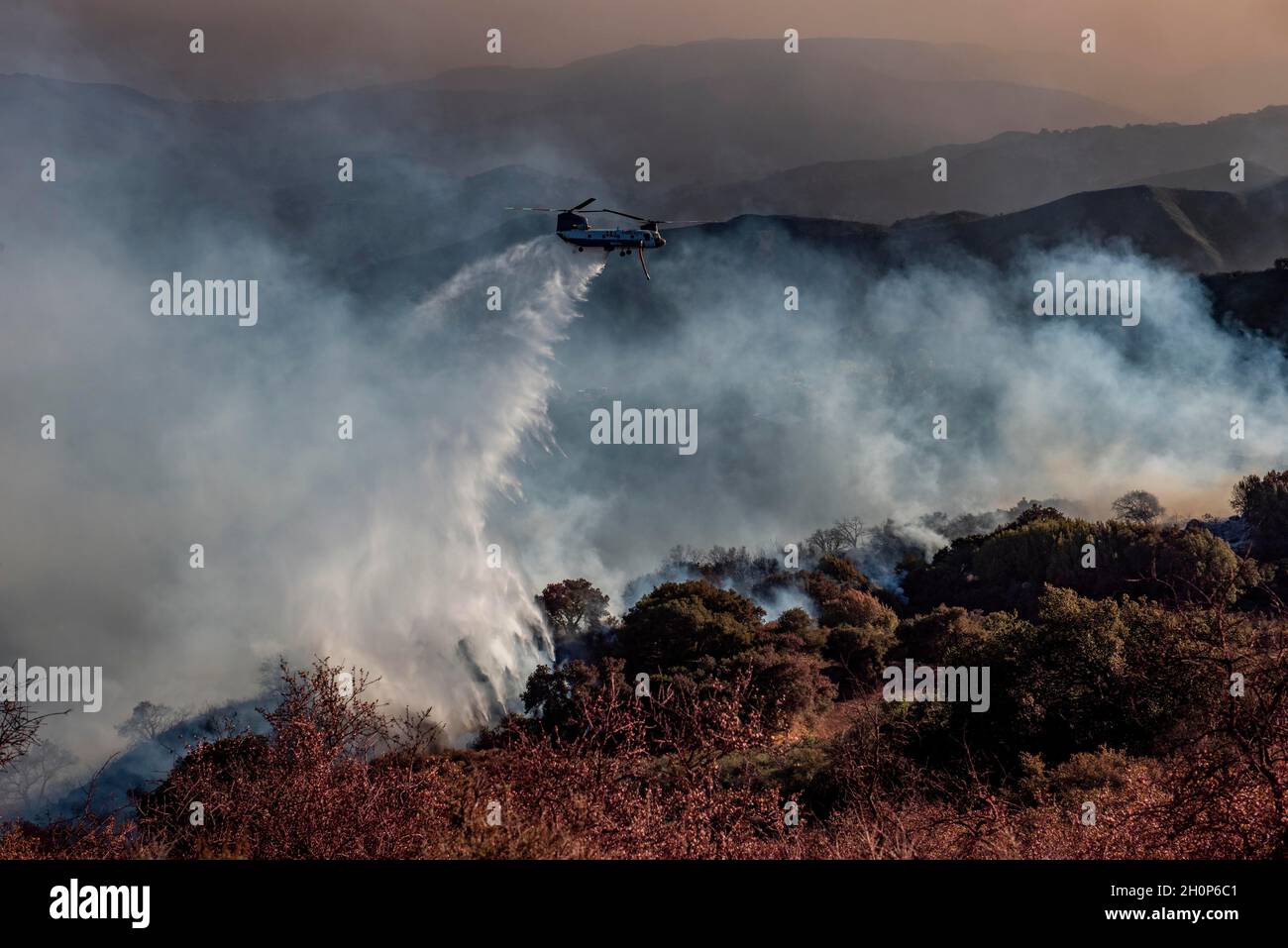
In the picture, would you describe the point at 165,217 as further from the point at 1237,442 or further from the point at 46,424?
the point at 1237,442

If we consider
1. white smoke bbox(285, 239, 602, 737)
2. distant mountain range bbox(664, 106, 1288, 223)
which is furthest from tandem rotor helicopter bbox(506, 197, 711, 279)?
distant mountain range bbox(664, 106, 1288, 223)

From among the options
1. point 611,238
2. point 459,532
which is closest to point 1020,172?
point 459,532

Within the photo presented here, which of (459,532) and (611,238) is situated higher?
(611,238)

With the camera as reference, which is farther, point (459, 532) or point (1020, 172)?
point (1020, 172)

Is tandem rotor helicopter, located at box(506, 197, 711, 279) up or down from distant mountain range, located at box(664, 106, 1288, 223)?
down

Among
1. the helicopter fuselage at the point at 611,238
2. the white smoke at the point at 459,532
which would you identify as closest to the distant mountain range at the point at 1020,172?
the white smoke at the point at 459,532

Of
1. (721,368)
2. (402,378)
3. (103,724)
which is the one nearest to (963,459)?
(721,368)

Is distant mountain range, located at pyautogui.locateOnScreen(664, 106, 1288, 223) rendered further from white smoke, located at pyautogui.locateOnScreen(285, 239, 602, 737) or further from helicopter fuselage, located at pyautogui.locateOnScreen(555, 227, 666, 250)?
helicopter fuselage, located at pyautogui.locateOnScreen(555, 227, 666, 250)

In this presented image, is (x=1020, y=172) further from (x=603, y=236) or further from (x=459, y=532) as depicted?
(x=603, y=236)

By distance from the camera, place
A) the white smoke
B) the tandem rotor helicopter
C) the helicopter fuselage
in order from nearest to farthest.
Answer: the tandem rotor helicopter → the helicopter fuselage → the white smoke

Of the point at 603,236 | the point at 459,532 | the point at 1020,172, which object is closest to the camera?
the point at 603,236

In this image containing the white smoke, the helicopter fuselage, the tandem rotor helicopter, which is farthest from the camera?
the white smoke
